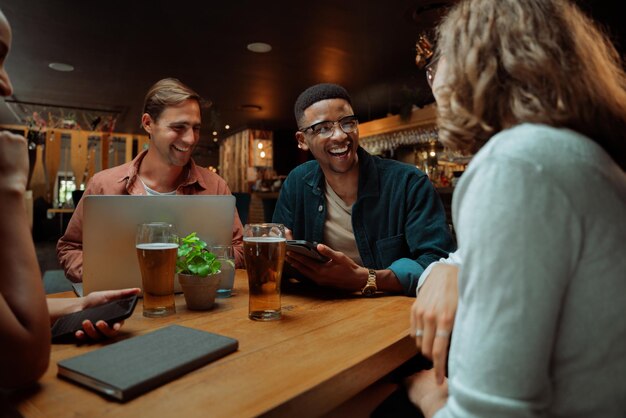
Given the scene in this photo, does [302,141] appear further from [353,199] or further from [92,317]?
[92,317]

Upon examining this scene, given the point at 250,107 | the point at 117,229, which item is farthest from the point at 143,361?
the point at 250,107

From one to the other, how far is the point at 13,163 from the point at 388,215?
4.57 ft

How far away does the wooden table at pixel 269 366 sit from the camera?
623 millimetres

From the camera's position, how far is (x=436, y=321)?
2.96ft

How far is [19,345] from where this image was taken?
63 cm

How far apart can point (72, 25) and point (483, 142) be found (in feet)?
16.8

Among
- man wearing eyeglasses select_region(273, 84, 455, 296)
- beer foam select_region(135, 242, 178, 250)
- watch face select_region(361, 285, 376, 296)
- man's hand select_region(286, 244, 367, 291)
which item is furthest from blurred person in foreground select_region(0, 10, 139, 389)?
man wearing eyeglasses select_region(273, 84, 455, 296)

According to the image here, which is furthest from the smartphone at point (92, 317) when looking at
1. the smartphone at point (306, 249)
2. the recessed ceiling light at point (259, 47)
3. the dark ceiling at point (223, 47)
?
the recessed ceiling light at point (259, 47)

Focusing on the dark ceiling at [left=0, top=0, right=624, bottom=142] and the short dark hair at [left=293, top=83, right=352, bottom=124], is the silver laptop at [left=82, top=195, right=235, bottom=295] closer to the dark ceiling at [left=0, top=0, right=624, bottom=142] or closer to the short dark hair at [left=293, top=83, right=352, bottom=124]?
the short dark hair at [left=293, top=83, right=352, bottom=124]

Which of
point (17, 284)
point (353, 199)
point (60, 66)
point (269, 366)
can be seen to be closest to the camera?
point (17, 284)

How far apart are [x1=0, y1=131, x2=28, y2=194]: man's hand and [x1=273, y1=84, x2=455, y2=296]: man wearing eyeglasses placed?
1223mm

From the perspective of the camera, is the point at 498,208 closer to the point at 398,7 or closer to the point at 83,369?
the point at 83,369

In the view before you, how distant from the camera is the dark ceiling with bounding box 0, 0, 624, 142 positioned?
4180 mm

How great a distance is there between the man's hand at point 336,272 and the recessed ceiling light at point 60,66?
6.18 meters
